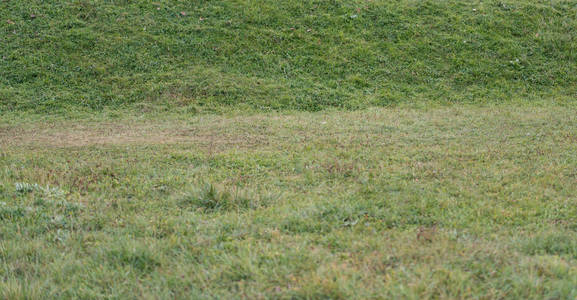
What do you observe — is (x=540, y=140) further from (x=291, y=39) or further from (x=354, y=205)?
(x=291, y=39)

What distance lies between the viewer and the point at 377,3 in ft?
54.1

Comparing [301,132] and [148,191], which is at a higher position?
[148,191]

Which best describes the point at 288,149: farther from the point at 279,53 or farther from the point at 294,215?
the point at 279,53

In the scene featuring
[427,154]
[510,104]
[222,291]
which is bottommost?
[510,104]

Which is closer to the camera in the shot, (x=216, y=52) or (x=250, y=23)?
(x=216, y=52)

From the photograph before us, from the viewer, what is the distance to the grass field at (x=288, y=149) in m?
3.29

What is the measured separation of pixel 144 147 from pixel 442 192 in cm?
Result: 467

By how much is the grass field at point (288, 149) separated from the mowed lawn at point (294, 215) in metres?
0.02

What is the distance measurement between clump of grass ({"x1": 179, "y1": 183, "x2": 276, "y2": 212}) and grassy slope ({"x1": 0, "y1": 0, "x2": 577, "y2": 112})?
662 centimetres

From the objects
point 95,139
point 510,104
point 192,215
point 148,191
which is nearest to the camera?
point 192,215

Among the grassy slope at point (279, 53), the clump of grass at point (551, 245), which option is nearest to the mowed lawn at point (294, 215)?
the clump of grass at point (551, 245)

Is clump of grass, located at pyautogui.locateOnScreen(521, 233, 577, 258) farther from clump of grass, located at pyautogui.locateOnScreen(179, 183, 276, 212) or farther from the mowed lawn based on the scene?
clump of grass, located at pyautogui.locateOnScreen(179, 183, 276, 212)

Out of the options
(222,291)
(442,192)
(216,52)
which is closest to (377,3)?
(216,52)

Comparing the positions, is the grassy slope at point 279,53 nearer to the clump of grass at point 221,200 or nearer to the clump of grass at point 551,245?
the clump of grass at point 221,200
